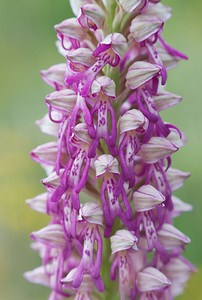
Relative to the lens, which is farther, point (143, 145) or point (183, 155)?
point (183, 155)

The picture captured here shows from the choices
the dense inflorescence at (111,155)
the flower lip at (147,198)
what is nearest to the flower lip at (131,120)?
the dense inflorescence at (111,155)

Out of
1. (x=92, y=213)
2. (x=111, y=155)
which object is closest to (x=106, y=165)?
(x=111, y=155)

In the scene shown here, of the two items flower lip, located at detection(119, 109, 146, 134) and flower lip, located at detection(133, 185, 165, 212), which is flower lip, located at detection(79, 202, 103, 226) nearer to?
flower lip, located at detection(133, 185, 165, 212)

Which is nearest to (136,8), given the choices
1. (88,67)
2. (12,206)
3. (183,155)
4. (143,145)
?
(88,67)

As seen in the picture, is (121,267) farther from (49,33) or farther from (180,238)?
(49,33)

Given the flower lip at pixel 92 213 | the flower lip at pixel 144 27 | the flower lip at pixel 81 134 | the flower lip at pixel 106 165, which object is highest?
the flower lip at pixel 144 27

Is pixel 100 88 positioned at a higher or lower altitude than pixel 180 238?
higher

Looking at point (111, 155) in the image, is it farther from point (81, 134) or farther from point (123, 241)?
point (123, 241)

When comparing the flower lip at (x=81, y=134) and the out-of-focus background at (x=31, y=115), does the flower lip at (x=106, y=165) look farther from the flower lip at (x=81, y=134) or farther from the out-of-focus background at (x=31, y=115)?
the out-of-focus background at (x=31, y=115)
